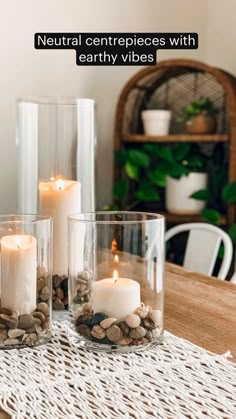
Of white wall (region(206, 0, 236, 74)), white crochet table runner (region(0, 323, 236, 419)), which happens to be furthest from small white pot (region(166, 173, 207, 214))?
white crochet table runner (region(0, 323, 236, 419))

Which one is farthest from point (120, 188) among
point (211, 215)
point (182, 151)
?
point (211, 215)

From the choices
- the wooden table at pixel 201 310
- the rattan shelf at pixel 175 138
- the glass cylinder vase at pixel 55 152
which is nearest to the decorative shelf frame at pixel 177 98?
the rattan shelf at pixel 175 138

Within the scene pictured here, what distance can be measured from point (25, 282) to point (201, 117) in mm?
2017

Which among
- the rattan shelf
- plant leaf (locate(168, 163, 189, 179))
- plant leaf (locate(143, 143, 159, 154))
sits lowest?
plant leaf (locate(168, 163, 189, 179))

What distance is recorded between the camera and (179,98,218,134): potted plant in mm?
2928

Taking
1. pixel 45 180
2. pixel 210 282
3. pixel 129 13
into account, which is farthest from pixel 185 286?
pixel 129 13

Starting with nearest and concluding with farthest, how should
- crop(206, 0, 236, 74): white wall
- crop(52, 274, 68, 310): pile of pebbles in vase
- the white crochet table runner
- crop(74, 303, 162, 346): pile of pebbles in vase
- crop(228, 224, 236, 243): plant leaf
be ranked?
1. the white crochet table runner
2. crop(74, 303, 162, 346): pile of pebbles in vase
3. crop(52, 274, 68, 310): pile of pebbles in vase
4. crop(228, 224, 236, 243): plant leaf
5. crop(206, 0, 236, 74): white wall

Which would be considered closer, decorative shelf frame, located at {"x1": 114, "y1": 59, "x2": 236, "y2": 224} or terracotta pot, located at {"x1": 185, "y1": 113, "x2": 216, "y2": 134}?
decorative shelf frame, located at {"x1": 114, "y1": 59, "x2": 236, "y2": 224}

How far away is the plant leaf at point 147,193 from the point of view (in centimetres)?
294

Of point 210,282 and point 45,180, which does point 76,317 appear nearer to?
point 45,180

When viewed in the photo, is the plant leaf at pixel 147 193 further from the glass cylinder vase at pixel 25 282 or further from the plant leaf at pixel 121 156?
the glass cylinder vase at pixel 25 282

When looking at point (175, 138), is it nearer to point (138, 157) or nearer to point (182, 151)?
point (182, 151)

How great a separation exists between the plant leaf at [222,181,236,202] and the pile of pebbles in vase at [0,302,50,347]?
1808 mm

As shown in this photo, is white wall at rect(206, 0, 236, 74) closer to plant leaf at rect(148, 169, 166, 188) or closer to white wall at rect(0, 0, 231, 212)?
white wall at rect(0, 0, 231, 212)
